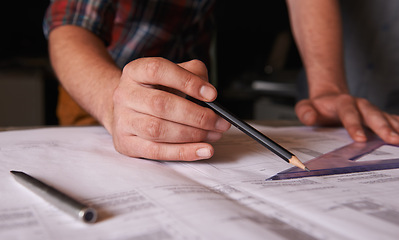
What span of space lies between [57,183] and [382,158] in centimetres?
40

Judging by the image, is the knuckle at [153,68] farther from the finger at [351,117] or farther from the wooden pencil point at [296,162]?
the finger at [351,117]

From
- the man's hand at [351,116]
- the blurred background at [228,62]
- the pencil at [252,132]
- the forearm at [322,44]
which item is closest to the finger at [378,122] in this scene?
the man's hand at [351,116]

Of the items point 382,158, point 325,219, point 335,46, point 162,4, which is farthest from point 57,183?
point 335,46

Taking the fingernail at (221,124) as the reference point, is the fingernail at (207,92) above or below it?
above

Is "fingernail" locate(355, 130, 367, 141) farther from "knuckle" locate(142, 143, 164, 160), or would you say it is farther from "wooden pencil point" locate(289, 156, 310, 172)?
"knuckle" locate(142, 143, 164, 160)

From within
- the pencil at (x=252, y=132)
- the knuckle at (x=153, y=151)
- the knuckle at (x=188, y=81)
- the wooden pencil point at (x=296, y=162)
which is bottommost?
the knuckle at (x=153, y=151)

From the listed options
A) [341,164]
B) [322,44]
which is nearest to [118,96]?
[341,164]

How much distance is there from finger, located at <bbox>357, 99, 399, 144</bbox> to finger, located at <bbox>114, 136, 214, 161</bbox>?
36 cm

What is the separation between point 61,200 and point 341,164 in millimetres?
318

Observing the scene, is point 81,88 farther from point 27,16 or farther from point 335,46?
point 27,16

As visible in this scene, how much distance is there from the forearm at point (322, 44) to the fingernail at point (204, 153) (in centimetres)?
49

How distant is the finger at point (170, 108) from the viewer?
382 mm

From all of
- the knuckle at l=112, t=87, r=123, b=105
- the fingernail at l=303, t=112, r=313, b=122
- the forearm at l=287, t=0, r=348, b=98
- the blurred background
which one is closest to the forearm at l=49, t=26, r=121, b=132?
the knuckle at l=112, t=87, r=123, b=105

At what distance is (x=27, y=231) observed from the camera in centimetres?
24
